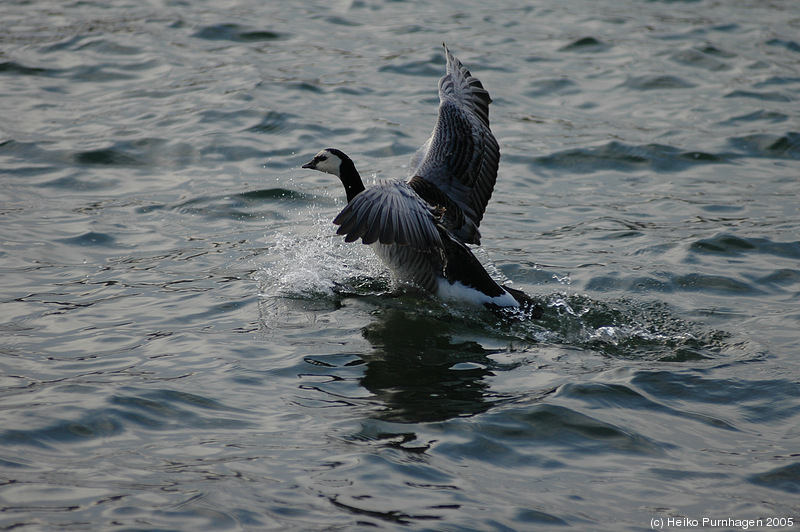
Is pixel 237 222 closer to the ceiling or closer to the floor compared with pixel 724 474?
closer to the ceiling

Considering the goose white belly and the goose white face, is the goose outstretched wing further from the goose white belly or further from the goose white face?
the goose white face

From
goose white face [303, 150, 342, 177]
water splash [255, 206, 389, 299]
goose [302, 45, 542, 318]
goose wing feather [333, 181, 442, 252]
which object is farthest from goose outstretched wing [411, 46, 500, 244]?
goose wing feather [333, 181, 442, 252]

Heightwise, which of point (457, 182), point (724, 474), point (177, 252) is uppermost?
point (457, 182)

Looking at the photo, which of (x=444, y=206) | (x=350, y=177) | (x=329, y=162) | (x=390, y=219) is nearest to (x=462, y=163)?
(x=444, y=206)

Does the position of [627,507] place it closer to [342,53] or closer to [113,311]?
[113,311]

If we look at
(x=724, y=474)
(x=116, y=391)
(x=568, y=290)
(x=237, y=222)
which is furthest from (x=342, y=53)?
(x=724, y=474)

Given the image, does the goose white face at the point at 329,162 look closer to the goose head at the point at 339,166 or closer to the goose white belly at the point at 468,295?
the goose head at the point at 339,166

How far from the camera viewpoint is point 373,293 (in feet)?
24.2

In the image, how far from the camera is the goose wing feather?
577 cm

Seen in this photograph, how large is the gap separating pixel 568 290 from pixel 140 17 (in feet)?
35.6

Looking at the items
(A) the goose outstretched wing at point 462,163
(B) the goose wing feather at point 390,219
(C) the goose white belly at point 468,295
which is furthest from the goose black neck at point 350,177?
(B) the goose wing feather at point 390,219

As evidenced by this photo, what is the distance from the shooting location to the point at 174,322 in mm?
6402

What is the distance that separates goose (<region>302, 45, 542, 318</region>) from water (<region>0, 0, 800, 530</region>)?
28 centimetres

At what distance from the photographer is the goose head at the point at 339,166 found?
7598 millimetres
